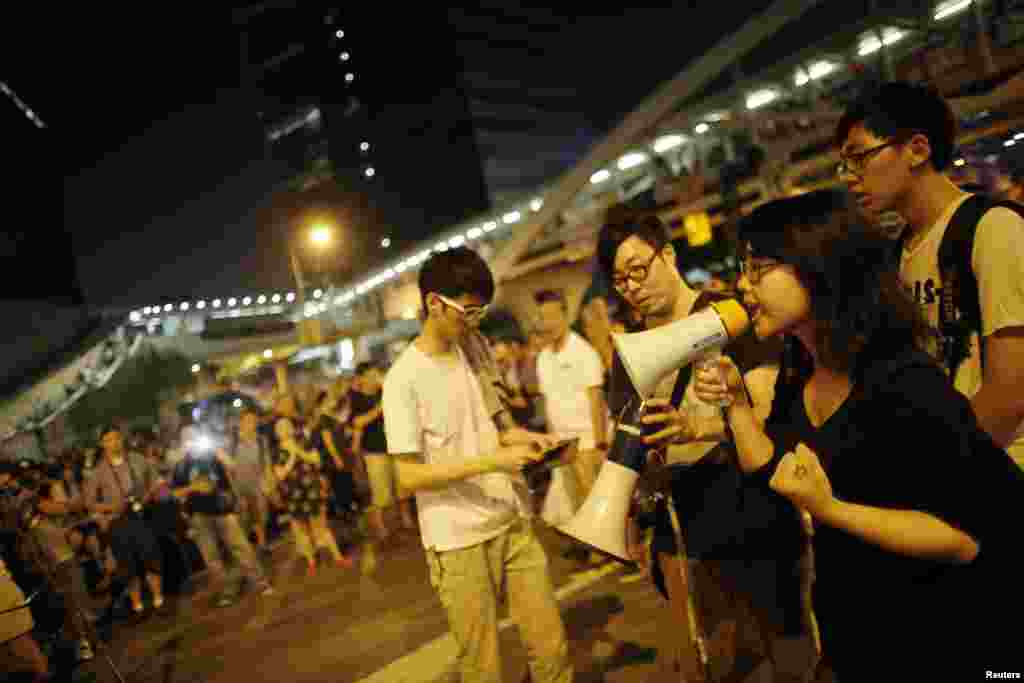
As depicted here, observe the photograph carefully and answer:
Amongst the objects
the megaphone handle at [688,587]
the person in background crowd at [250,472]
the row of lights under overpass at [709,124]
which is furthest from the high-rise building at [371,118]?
the megaphone handle at [688,587]

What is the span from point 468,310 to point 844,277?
1433mm

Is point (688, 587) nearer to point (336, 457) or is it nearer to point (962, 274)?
point (962, 274)

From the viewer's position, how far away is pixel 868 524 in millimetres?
1176

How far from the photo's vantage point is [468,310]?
94.8 inches

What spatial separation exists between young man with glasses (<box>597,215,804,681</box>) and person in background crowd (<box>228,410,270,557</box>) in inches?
266

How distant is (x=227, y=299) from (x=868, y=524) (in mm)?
26727

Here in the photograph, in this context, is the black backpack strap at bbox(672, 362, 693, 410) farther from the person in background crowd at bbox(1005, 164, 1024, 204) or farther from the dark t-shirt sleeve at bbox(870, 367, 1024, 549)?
the person in background crowd at bbox(1005, 164, 1024, 204)

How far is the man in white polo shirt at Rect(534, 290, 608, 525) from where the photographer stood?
4750 millimetres

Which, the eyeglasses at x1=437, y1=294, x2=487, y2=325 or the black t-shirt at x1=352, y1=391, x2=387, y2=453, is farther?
the black t-shirt at x1=352, y1=391, x2=387, y2=453

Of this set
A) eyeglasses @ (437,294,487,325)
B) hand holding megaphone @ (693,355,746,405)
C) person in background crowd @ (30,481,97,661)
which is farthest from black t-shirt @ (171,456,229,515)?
hand holding megaphone @ (693,355,746,405)

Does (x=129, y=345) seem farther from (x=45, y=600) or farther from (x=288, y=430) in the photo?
(x=45, y=600)

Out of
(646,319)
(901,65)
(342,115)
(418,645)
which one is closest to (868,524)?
(646,319)

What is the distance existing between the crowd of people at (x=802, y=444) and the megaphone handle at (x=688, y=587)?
1cm

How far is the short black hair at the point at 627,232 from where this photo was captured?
226 cm
